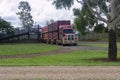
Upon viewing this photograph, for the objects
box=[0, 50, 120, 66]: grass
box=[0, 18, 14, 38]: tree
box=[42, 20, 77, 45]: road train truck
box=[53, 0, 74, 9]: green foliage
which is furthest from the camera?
box=[0, 18, 14, 38]: tree

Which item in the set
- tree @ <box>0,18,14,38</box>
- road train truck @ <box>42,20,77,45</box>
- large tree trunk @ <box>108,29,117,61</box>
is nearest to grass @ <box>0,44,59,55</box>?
large tree trunk @ <box>108,29,117,61</box>

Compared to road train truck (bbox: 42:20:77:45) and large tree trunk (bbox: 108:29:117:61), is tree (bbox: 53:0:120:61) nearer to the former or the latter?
large tree trunk (bbox: 108:29:117:61)

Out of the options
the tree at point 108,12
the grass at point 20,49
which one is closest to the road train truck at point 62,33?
the grass at point 20,49

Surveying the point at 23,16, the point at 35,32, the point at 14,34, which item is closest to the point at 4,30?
the point at 14,34

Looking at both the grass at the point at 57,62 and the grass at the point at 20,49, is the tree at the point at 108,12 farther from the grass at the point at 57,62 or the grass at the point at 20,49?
the grass at the point at 20,49

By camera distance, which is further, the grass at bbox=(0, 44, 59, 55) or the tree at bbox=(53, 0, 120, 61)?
the grass at bbox=(0, 44, 59, 55)

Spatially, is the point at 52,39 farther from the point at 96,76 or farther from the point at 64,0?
the point at 96,76

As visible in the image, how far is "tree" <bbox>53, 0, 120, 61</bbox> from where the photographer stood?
26047 millimetres

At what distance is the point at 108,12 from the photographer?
2919cm

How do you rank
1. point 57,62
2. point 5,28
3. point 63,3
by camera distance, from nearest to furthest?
point 57,62 → point 63,3 → point 5,28

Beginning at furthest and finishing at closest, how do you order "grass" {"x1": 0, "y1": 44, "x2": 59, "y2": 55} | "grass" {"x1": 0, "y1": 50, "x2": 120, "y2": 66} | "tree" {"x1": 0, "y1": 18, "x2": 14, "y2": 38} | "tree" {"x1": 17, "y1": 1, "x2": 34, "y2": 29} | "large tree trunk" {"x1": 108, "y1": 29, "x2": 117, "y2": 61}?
"tree" {"x1": 17, "y1": 1, "x2": 34, "y2": 29} → "tree" {"x1": 0, "y1": 18, "x2": 14, "y2": 38} → "grass" {"x1": 0, "y1": 44, "x2": 59, "y2": 55} → "large tree trunk" {"x1": 108, "y1": 29, "x2": 117, "y2": 61} → "grass" {"x1": 0, "y1": 50, "x2": 120, "y2": 66}

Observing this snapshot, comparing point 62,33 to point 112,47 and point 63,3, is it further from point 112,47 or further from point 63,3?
point 112,47

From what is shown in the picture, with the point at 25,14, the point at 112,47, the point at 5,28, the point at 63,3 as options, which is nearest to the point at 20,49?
the point at 63,3

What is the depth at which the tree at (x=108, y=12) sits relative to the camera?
26.0 m
